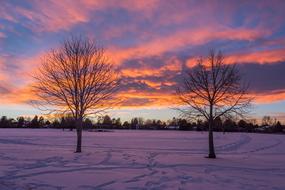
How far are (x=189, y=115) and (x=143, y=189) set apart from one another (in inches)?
572

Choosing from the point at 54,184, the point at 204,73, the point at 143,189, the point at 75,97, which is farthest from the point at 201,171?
the point at 75,97

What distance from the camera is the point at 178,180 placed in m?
12.7

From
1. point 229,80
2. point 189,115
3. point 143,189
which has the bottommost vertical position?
point 143,189

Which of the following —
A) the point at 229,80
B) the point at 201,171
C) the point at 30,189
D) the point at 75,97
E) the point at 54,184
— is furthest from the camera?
the point at 75,97

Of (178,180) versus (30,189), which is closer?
(30,189)

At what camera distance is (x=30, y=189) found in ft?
33.9

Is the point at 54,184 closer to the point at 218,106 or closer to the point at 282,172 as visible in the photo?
the point at 282,172

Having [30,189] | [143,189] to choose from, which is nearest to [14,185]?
[30,189]

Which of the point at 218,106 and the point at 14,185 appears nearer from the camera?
the point at 14,185

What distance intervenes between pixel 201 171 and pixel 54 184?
22.8 feet

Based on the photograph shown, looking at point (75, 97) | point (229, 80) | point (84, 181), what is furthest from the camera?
point (75, 97)

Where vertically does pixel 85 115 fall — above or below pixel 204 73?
below

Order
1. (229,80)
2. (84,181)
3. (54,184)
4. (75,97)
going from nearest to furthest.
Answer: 1. (54,184)
2. (84,181)
3. (229,80)
4. (75,97)

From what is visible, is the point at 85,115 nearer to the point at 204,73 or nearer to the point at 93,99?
the point at 93,99
